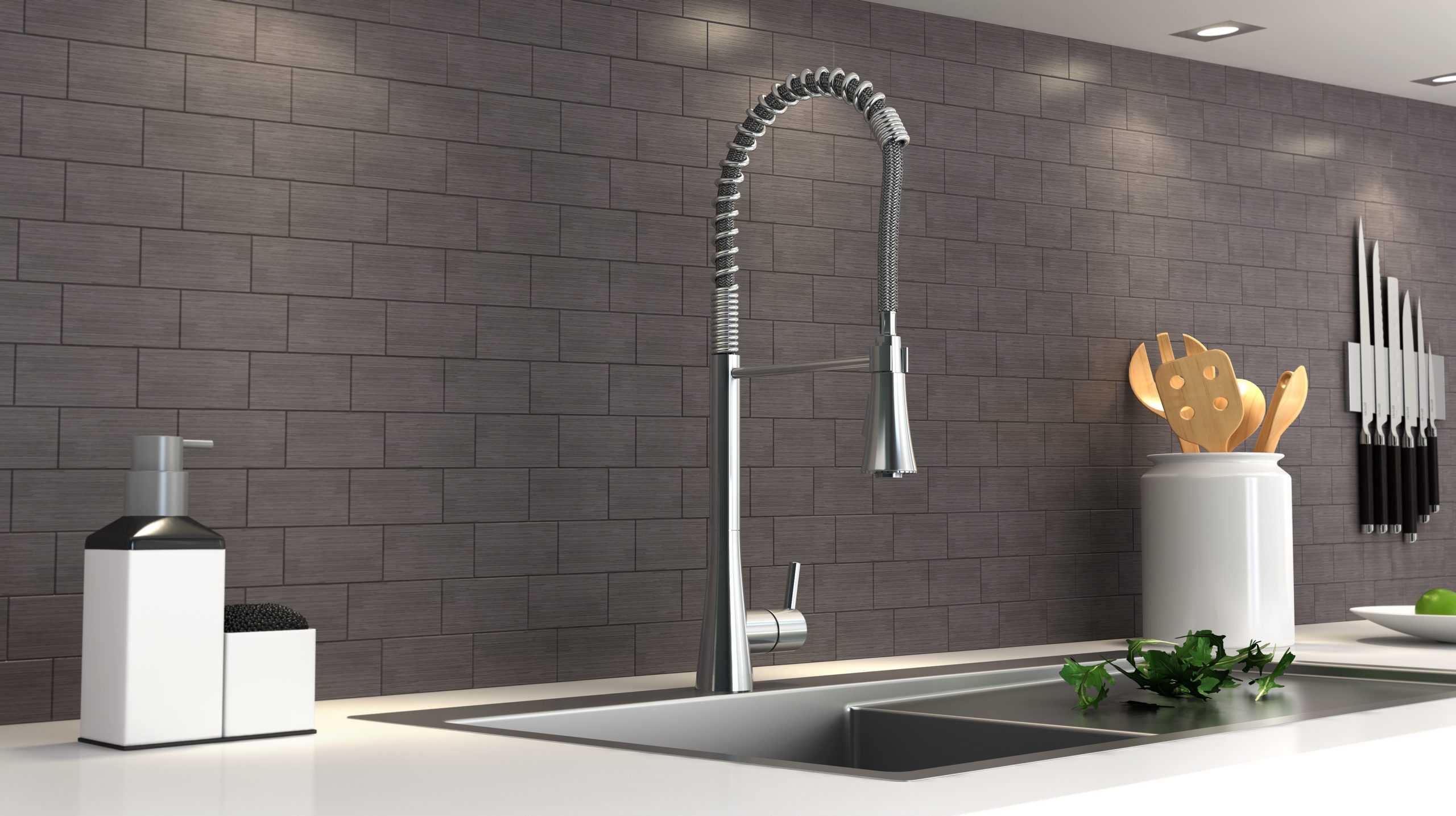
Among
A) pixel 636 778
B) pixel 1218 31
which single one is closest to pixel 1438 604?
pixel 1218 31

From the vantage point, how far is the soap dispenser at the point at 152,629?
127 centimetres

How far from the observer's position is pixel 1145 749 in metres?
1.18

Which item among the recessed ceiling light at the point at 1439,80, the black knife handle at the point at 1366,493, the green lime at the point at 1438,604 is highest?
the recessed ceiling light at the point at 1439,80

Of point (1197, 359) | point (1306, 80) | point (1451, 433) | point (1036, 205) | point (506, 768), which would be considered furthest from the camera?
point (1451, 433)

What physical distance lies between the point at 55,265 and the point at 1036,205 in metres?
1.40

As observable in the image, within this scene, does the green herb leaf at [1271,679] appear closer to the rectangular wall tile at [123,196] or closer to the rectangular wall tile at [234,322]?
the rectangular wall tile at [234,322]

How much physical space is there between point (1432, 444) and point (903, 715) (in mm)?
1722

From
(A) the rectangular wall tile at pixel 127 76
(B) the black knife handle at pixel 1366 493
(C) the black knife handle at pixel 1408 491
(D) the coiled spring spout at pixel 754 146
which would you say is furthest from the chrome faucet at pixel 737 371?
(C) the black knife handle at pixel 1408 491

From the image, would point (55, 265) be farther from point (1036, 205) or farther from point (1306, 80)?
point (1306, 80)

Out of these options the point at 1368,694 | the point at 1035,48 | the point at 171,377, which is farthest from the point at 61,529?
the point at 1035,48

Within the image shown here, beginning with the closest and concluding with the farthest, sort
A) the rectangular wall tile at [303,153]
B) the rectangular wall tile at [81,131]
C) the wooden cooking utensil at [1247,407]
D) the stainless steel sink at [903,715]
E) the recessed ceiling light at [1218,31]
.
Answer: the stainless steel sink at [903,715] < the rectangular wall tile at [81,131] < the rectangular wall tile at [303,153] < the wooden cooking utensil at [1247,407] < the recessed ceiling light at [1218,31]

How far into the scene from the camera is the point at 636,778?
1.10 meters

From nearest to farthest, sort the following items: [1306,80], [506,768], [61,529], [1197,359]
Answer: [506,768], [61,529], [1197,359], [1306,80]

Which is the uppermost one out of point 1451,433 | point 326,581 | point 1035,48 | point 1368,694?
point 1035,48
